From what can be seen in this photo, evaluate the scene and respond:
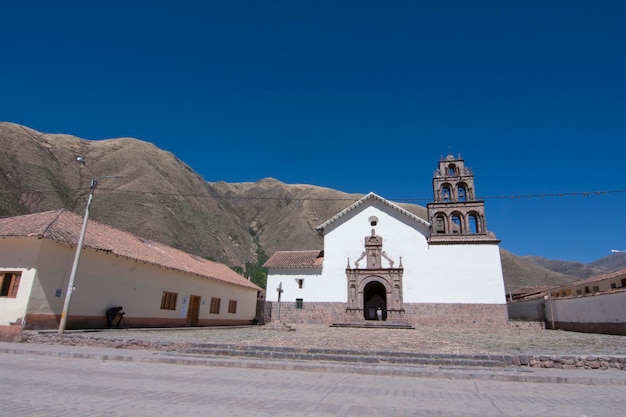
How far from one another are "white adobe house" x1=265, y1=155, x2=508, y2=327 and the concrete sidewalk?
17230 millimetres

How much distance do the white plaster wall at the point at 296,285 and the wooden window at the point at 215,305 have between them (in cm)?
456

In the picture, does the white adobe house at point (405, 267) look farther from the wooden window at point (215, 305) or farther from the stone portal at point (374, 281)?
the wooden window at point (215, 305)

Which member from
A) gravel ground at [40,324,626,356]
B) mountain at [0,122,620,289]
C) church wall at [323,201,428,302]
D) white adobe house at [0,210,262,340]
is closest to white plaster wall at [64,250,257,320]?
white adobe house at [0,210,262,340]

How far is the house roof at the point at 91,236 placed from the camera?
616 inches

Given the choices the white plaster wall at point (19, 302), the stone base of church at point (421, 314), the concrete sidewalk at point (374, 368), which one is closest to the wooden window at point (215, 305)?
the stone base of church at point (421, 314)

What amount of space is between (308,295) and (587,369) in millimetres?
22341

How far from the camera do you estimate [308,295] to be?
30219 millimetres

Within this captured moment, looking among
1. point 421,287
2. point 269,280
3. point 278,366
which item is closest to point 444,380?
point 278,366

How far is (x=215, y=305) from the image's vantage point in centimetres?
2762

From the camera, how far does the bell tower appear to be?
94.5 feet

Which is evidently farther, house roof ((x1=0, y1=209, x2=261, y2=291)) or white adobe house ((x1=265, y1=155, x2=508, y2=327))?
white adobe house ((x1=265, y1=155, x2=508, y2=327))

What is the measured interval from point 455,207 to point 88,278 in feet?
87.1

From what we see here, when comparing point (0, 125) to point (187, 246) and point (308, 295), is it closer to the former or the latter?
point (187, 246)

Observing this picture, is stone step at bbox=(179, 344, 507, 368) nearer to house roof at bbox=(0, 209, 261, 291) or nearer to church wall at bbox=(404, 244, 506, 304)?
house roof at bbox=(0, 209, 261, 291)
